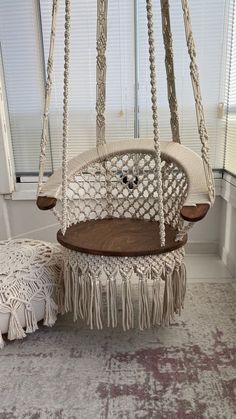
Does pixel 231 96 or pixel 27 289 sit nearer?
pixel 27 289

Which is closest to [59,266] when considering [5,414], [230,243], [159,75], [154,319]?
[154,319]

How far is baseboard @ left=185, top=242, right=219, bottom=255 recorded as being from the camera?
7.63 feet

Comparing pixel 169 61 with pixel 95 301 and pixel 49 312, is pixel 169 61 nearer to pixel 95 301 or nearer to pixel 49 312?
pixel 95 301

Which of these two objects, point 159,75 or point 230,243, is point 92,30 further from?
point 230,243

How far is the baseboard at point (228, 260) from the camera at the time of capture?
6.62 ft

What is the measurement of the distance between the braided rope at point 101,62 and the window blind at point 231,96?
790mm

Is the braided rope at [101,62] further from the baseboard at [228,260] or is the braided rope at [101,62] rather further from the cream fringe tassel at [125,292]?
the baseboard at [228,260]

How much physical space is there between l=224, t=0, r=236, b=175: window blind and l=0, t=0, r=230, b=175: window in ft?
0.13

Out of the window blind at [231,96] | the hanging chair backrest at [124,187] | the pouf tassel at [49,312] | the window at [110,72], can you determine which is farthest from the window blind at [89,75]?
the pouf tassel at [49,312]

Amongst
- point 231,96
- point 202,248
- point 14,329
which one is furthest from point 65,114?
point 202,248

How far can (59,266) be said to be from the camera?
1.57m

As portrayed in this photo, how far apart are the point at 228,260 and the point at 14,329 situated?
1.33 metres

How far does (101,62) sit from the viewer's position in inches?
66.5

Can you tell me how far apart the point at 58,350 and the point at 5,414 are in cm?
33
